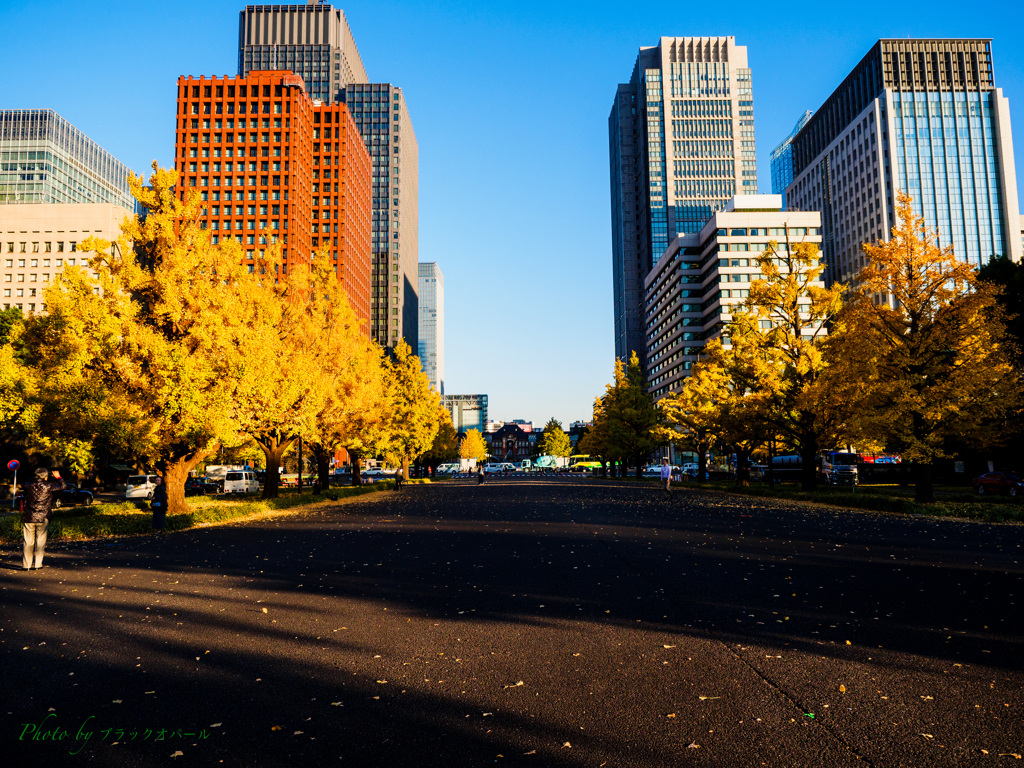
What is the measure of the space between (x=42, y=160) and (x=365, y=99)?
7139 centimetres

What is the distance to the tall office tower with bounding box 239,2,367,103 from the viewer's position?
163875 millimetres

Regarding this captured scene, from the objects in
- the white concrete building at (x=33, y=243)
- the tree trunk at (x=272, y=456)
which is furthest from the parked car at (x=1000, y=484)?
the white concrete building at (x=33, y=243)

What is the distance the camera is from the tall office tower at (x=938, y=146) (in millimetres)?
114438

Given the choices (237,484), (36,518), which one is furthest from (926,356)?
(237,484)

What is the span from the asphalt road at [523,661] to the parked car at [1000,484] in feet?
72.0

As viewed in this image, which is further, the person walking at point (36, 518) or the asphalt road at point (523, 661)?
the person walking at point (36, 518)

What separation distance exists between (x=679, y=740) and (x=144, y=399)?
2180 cm

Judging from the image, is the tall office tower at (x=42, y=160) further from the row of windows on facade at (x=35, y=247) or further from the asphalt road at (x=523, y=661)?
the asphalt road at (x=523, y=661)

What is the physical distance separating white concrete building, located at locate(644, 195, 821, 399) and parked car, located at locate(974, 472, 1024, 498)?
235ft

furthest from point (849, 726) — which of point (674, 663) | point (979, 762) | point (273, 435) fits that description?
point (273, 435)

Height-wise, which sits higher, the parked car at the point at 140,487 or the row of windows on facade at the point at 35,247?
the row of windows on facade at the point at 35,247

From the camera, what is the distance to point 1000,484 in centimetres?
3083

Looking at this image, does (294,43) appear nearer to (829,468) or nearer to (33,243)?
(33,243)

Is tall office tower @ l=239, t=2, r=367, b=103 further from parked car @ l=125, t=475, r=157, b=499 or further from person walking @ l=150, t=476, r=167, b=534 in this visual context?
person walking @ l=150, t=476, r=167, b=534
